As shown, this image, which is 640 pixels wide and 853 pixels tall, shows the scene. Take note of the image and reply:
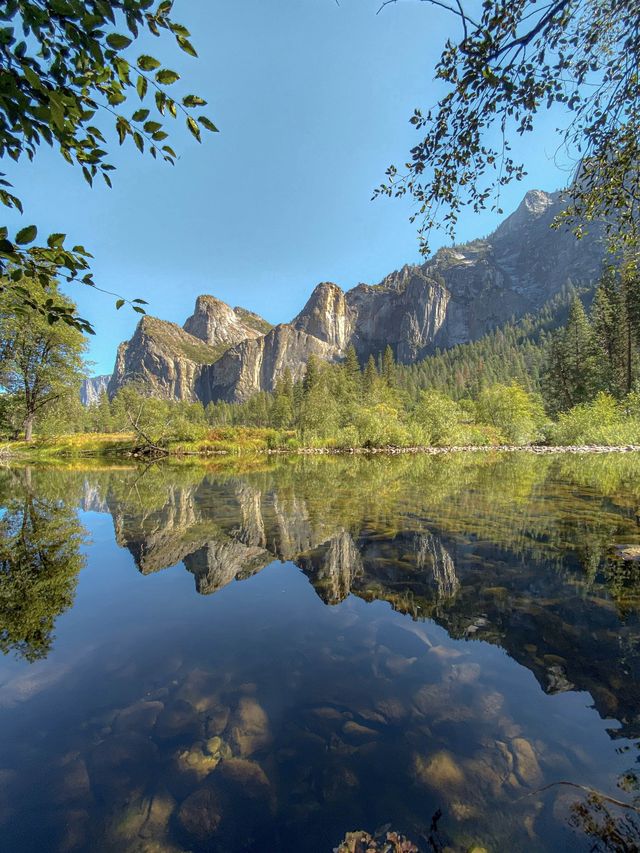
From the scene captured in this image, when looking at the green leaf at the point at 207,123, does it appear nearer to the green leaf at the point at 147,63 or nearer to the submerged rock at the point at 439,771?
the green leaf at the point at 147,63

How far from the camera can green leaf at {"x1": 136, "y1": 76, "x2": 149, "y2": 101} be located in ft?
7.26

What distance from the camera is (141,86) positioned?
224cm

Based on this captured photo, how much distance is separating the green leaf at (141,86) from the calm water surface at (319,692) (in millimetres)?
4140

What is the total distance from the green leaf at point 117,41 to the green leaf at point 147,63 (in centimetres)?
12

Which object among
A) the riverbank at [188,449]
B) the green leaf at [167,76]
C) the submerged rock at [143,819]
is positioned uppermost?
the green leaf at [167,76]

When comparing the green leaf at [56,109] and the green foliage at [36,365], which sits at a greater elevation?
the green foliage at [36,365]

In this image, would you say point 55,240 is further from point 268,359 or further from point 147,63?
point 268,359

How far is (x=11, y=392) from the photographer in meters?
24.5

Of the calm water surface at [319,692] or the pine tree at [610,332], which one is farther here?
the pine tree at [610,332]

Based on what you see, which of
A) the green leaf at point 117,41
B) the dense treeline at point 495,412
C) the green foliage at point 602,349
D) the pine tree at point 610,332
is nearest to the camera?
the green leaf at point 117,41

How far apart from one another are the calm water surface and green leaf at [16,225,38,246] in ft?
10.2

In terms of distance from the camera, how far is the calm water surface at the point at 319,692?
1.96 m

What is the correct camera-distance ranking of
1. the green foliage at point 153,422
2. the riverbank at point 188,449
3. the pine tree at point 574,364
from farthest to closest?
1. the pine tree at point 574,364
2. the green foliage at point 153,422
3. the riverbank at point 188,449

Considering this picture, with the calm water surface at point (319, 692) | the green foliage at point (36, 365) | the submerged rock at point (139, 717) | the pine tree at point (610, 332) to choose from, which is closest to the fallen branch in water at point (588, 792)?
the calm water surface at point (319, 692)
